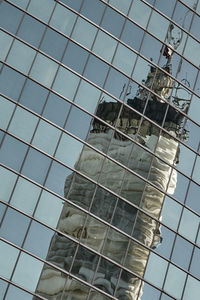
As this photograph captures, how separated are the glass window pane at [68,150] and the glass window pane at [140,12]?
7409mm

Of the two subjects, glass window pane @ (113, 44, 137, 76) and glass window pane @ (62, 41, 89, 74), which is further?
glass window pane @ (113, 44, 137, 76)

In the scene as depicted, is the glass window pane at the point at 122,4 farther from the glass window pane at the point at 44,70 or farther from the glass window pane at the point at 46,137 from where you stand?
the glass window pane at the point at 46,137

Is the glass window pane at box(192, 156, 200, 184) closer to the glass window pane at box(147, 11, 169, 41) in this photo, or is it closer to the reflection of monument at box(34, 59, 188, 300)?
the reflection of monument at box(34, 59, 188, 300)

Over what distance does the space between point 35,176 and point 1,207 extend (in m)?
2.22

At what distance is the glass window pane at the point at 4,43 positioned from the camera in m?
42.8

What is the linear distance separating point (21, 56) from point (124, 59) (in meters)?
5.59

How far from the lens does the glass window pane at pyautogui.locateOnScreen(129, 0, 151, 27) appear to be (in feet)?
155

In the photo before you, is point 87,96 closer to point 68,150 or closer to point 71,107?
point 71,107

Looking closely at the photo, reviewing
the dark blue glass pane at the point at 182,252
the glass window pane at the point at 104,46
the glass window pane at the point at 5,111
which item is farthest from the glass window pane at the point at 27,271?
the glass window pane at the point at 104,46

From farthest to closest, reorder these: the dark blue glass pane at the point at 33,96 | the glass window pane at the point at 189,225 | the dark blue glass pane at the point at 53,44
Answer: the glass window pane at the point at 189,225
the dark blue glass pane at the point at 53,44
the dark blue glass pane at the point at 33,96

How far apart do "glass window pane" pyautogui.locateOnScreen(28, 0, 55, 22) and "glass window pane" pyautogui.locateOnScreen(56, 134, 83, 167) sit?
548 cm

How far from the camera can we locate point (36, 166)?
4203 centimetres

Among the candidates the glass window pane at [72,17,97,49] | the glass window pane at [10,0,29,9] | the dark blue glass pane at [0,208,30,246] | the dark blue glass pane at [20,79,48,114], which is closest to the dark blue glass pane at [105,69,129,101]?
the glass window pane at [72,17,97,49]

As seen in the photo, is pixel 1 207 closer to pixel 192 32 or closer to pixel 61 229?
pixel 61 229
